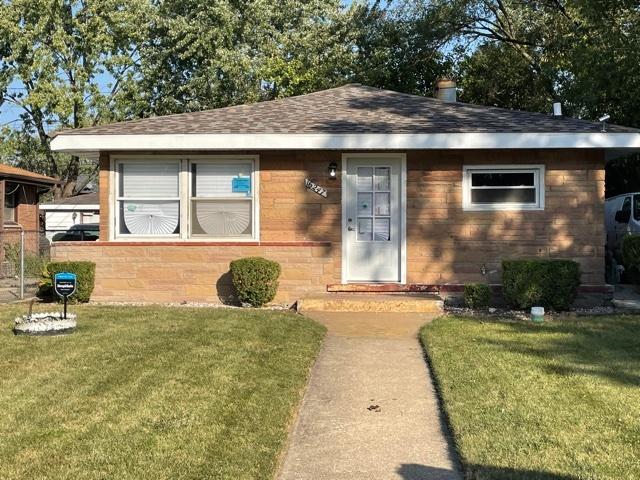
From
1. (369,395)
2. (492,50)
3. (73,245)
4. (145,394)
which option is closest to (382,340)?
(369,395)

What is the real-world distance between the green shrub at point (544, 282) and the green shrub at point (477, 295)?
44 cm

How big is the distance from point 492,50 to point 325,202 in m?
15.5

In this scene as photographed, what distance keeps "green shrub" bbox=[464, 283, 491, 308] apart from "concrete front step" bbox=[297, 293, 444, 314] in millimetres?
471

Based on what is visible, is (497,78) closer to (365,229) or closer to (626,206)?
(626,206)

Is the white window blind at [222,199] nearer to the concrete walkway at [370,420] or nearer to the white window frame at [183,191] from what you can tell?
the white window frame at [183,191]

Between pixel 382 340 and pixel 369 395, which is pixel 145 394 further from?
pixel 382 340

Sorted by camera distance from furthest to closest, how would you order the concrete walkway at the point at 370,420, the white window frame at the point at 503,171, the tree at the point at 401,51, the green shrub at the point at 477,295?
the tree at the point at 401,51 < the white window frame at the point at 503,171 < the green shrub at the point at 477,295 < the concrete walkway at the point at 370,420

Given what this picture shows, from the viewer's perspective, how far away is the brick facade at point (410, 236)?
1072 cm

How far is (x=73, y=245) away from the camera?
1080cm

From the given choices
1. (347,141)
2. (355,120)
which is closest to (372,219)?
(347,141)

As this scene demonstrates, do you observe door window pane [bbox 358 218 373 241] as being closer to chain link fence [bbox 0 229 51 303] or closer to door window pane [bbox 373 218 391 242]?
door window pane [bbox 373 218 391 242]

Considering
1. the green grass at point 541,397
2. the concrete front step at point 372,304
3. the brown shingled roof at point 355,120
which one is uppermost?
the brown shingled roof at point 355,120

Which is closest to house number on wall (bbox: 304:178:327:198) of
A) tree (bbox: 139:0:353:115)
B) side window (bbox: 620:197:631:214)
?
side window (bbox: 620:197:631:214)

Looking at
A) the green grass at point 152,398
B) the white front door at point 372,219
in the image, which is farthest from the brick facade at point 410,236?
the green grass at point 152,398
